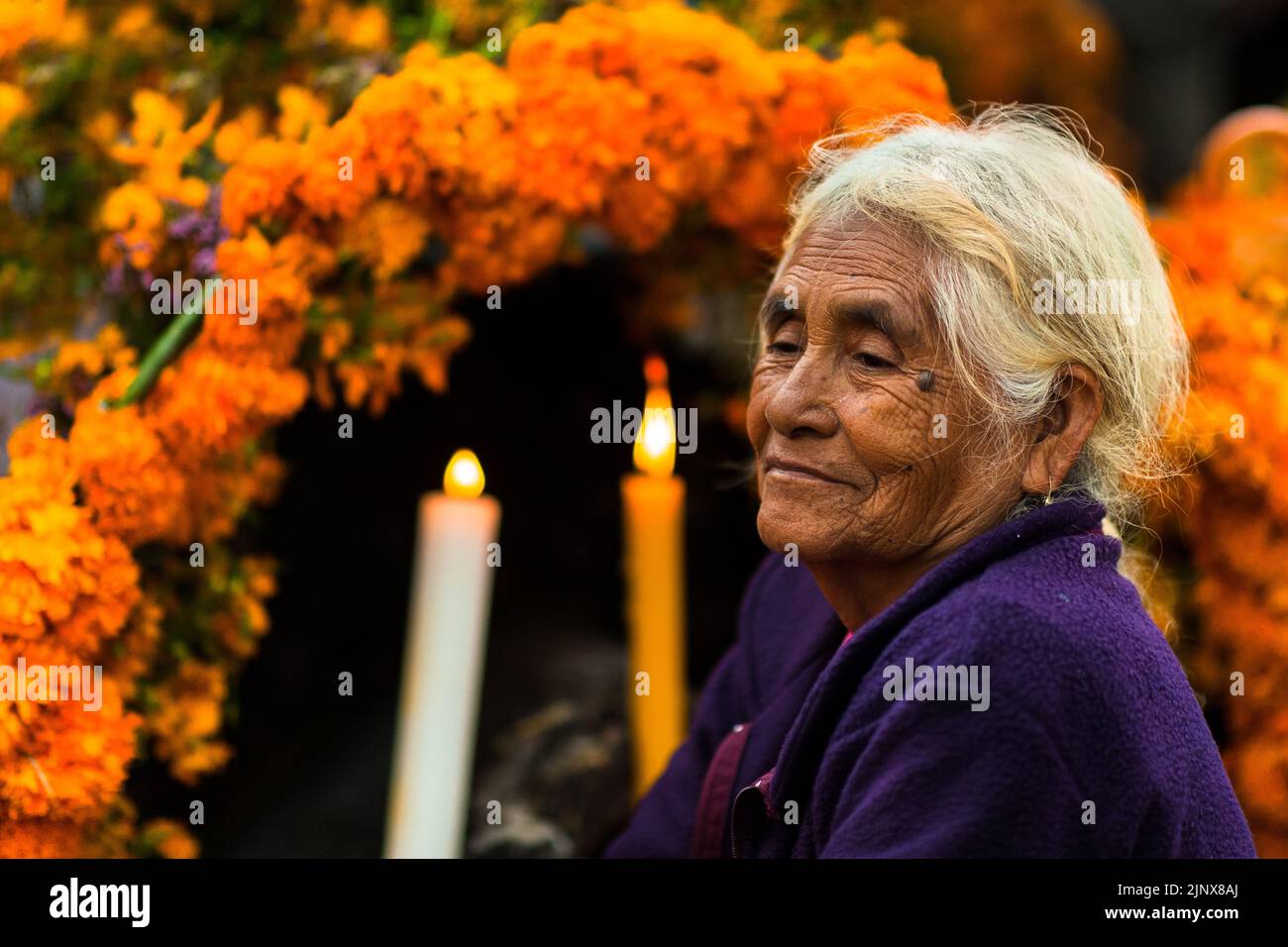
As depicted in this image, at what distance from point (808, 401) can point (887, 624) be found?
0.27 meters

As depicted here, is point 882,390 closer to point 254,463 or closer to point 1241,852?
point 1241,852

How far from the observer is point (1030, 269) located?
5.13 ft

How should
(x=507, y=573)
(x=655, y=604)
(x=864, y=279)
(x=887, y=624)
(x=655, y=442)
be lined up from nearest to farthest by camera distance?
(x=887, y=624) → (x=864, y=279) → (x=655, y=442) → (x=655, y=604) → (x=507, y=573)

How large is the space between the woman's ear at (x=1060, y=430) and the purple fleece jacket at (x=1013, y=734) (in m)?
0.05

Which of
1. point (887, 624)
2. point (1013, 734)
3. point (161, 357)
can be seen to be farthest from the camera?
point (161, 357)

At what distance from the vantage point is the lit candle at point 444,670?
74.9 inches

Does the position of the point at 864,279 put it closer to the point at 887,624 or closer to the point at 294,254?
the point at 887,624

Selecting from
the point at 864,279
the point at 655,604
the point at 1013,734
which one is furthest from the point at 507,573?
the point at 1013,734

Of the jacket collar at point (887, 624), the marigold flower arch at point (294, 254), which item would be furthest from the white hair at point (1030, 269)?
the marigold flower arch at point (294, 254)

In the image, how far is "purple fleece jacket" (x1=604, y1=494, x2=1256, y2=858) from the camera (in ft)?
4.30

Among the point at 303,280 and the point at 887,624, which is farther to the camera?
the point at 303,280

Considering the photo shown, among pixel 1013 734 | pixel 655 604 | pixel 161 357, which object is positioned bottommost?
pixel 1013 734
